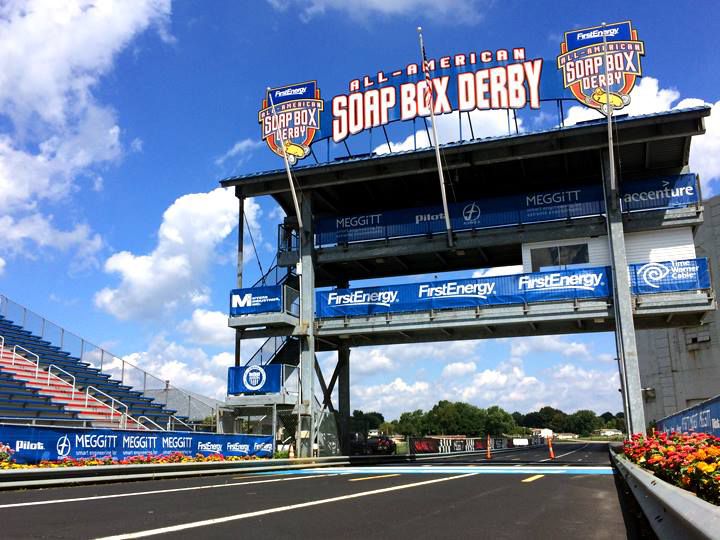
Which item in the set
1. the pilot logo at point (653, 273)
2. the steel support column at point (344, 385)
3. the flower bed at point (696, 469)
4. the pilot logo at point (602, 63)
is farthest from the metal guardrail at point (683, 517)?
the steel support column at point (344, 385)

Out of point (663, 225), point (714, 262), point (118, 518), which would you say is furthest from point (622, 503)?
point (714, 262)

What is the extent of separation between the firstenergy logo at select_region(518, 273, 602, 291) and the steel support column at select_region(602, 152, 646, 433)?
3.21 ft

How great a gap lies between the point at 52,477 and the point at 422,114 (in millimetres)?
22822

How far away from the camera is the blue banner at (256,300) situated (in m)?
30.3

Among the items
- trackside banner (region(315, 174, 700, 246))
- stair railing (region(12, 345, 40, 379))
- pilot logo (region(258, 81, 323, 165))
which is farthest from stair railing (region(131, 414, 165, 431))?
pilot logo (region(258, 81, 323, 165))

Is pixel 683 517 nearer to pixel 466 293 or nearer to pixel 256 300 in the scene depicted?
pixel 466 293

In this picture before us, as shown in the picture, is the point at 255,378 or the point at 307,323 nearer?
the point at 255,378

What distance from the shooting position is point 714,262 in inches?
2105

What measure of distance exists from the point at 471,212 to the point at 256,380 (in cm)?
1328

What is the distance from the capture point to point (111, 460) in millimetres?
17750

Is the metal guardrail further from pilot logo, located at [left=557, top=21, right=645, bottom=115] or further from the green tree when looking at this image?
the green tree

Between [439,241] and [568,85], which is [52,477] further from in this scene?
[568,85]

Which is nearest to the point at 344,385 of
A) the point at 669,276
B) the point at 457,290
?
the point at 457,290

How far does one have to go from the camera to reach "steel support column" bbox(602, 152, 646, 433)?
25.8 meters
